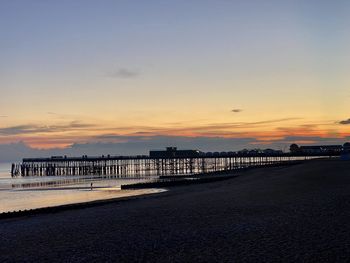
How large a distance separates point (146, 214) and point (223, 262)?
31.5ft

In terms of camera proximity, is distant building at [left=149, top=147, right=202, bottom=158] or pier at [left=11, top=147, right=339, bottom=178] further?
distant building at [left=149, top=147, right=202, bottom=158]

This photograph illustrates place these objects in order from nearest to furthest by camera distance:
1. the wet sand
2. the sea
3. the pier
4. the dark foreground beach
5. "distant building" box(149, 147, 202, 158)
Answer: the dark foreground beach < the wet sand < the sea < the pier < "distant building" box(149, 147, 202, 158)

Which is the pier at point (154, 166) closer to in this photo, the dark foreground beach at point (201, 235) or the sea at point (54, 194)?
the sea at point (54, 194)

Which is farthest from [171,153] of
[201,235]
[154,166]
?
[201,235]

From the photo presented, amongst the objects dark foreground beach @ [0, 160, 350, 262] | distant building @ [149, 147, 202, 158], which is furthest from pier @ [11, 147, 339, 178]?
dark foreground beach @ [0, 160, 350, 262]

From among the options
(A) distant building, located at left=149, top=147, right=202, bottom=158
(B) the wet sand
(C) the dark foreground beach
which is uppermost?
(A) distant building, located at left=149, top=147, right=202, bottom=158

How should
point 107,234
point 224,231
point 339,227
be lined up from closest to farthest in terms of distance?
point 339,227 → point 224,231 → point 107,234

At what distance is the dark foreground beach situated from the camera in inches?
428

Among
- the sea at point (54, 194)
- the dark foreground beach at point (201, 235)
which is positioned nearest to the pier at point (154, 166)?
the sea at point (54, 194)

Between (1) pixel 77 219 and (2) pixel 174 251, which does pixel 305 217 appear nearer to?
(2) pixel 174 251

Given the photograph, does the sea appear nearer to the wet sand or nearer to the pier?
the wet sand

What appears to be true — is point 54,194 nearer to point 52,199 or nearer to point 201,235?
point 52,199

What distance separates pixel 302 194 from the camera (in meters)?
22.4

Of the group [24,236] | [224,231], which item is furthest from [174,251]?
[24,236]
